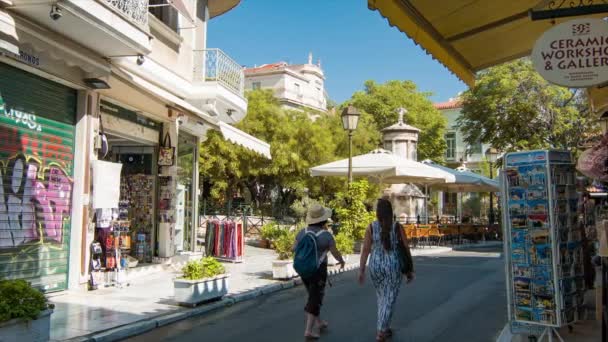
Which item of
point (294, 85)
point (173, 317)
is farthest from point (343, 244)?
point (294, 85)

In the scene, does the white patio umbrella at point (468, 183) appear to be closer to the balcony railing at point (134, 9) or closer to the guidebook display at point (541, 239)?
the balcony railing at point (134, 9)

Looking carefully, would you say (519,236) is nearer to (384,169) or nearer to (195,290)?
(195,290)

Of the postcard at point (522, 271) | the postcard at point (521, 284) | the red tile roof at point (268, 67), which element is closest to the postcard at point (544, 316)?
the postcard at point (521, 284)

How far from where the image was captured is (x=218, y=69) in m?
14.1

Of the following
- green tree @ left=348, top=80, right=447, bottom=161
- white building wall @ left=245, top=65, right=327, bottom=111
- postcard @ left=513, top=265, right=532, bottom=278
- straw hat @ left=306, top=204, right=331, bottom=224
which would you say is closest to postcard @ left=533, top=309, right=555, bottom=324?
postcard @ left=513, top=265, right=532, bottom=278

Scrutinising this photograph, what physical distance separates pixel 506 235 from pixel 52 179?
24.7 feet

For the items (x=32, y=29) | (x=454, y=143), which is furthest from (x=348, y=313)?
(x=454, y=143)

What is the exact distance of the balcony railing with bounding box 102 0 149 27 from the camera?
9586 mm

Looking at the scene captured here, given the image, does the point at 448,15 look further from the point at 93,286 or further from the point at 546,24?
the point at 93,286

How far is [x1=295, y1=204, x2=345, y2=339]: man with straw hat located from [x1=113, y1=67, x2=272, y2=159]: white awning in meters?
5.15

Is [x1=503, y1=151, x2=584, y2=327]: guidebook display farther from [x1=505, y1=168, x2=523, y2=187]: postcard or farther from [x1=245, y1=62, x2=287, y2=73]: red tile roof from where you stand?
[x1=245, y1=62, x2=287, y2=73]: red tile roof

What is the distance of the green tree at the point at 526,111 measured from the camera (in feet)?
80.7

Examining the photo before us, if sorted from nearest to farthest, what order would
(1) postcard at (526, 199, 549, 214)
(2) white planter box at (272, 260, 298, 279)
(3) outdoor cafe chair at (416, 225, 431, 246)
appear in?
(1) postcard at (526, 199, 549, 214)
(2) white planter box at (272, 260, 298, 279)
(3) outdoor cafe chair at (416, 225, 431, 246)

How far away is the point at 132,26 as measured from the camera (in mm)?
9664
